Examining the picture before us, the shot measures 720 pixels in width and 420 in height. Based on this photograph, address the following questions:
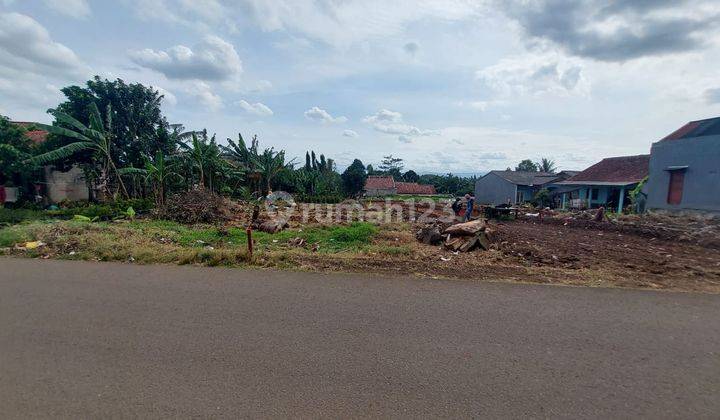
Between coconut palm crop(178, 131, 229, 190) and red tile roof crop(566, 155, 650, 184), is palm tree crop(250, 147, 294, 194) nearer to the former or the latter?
coconut palm crop(178, 131, 229, 190)

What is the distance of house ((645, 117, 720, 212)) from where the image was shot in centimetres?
1520

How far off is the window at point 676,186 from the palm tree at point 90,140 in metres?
27.8

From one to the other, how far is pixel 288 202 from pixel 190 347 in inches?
776

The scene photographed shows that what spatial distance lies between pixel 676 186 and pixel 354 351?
823 inches

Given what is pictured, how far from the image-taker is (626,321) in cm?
420

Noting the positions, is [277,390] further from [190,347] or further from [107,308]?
[107,308]

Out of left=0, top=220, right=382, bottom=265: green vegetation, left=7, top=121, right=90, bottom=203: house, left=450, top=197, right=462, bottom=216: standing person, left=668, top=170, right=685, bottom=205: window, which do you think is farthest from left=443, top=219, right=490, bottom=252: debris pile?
left=7, top=121, right=90, bottom=203: house

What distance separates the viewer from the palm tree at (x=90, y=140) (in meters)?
15.3

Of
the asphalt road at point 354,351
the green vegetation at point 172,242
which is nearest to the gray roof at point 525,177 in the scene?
the green vegetation at point 172,242

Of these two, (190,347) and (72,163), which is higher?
(72,163)

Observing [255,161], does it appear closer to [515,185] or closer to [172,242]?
[172,242]

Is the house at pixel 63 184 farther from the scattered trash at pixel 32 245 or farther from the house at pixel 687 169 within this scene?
the house at pixel 687 169

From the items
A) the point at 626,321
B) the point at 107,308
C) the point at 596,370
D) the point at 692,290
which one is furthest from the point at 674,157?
the point at 107,308

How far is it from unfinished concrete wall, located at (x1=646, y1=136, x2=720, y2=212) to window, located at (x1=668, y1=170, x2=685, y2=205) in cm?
15
